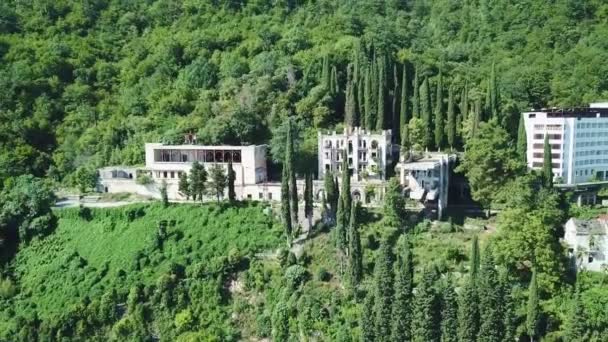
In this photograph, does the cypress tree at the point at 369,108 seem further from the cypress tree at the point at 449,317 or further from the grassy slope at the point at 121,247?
the cypress tree at the point at 449,317

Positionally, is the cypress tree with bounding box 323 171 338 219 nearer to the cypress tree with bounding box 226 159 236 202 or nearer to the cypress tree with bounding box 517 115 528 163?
the cypress tree with bounding box 226 159 236 202

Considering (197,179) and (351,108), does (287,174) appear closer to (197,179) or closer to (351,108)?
(197,179)

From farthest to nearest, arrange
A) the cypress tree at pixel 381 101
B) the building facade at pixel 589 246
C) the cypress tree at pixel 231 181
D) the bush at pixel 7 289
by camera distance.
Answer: the cypress tree at pixel 381 101 → the cypress tree at pixel 231 181 → the bush at pixel 7 289 → the building facade at pixel 589 246

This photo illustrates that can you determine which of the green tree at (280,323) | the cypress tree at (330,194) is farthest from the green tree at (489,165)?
the green tree at (280,323)

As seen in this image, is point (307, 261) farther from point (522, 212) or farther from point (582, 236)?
point (582, 236)

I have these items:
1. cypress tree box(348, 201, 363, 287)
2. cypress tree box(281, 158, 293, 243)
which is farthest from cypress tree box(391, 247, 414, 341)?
cypress tree box(281, 158, 293, 243)

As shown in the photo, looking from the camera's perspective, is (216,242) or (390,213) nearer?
(390,213)

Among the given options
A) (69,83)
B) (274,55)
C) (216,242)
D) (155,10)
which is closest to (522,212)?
(216,242)
